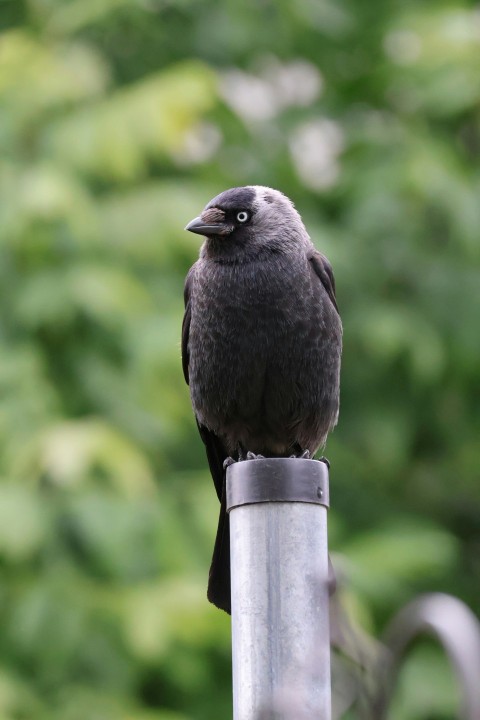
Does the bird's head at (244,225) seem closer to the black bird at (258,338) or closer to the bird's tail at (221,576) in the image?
the black bird at (258,338)

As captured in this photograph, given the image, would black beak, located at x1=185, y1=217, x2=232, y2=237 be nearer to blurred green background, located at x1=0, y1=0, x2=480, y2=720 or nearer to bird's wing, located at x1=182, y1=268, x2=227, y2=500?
bird's wing, located at x1=182, y1=268, x2=227, y2=500

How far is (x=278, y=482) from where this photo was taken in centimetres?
287

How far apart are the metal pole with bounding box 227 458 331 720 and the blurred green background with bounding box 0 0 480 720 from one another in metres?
2.82

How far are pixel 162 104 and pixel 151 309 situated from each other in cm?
111

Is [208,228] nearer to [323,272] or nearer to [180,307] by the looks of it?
[323,272]

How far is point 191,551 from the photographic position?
658cm

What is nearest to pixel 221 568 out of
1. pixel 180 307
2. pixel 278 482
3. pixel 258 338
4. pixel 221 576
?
pixel 221 576

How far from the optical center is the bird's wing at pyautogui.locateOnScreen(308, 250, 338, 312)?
4.68 m

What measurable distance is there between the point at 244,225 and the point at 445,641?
302 cm

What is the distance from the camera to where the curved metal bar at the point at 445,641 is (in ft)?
5.67

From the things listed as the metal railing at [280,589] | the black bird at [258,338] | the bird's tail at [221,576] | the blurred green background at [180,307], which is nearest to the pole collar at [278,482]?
the metal railing at [280,589]

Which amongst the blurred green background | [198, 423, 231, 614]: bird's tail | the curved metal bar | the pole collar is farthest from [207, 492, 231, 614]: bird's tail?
the curved metal bar

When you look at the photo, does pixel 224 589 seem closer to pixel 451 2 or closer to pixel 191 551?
pixel 191 551

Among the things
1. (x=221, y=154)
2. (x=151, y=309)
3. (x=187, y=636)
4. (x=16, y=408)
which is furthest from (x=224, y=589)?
(x=221, y=154)
